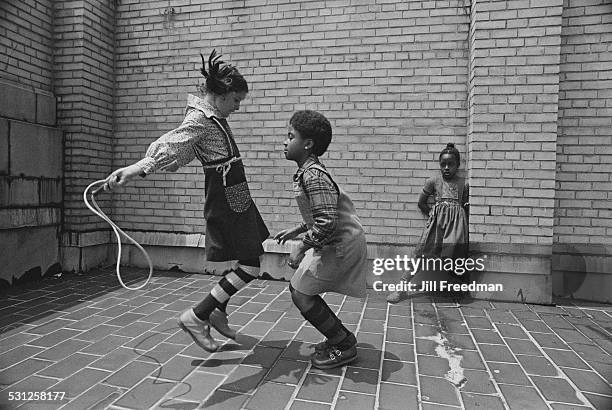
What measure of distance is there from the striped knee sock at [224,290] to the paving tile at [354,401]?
1063 millimetres

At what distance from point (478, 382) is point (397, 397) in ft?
2.02

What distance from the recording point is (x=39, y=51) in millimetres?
5254

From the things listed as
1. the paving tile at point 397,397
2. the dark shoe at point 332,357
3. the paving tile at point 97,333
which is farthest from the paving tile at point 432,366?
the paving tile at point 97,333

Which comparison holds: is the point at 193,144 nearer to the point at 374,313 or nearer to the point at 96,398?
the point at 96,398

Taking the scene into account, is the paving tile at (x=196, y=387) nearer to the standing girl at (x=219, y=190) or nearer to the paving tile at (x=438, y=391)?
the standing girl at (x=219, y=190)

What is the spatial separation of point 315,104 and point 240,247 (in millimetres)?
→ 2900

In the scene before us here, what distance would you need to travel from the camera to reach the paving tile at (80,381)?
8.03 ft

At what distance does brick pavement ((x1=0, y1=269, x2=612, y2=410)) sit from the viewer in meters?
2.41

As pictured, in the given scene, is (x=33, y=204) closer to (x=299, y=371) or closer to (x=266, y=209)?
(x=266, y=209)

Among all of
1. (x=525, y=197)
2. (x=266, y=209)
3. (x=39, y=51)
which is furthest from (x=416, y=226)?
(x=39, y=51)

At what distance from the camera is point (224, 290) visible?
298 centimetres

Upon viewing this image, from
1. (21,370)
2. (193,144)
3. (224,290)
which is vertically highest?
(193,144)

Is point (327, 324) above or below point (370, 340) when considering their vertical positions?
above

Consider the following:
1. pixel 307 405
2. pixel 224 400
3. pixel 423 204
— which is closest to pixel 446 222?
pixel 423 204
